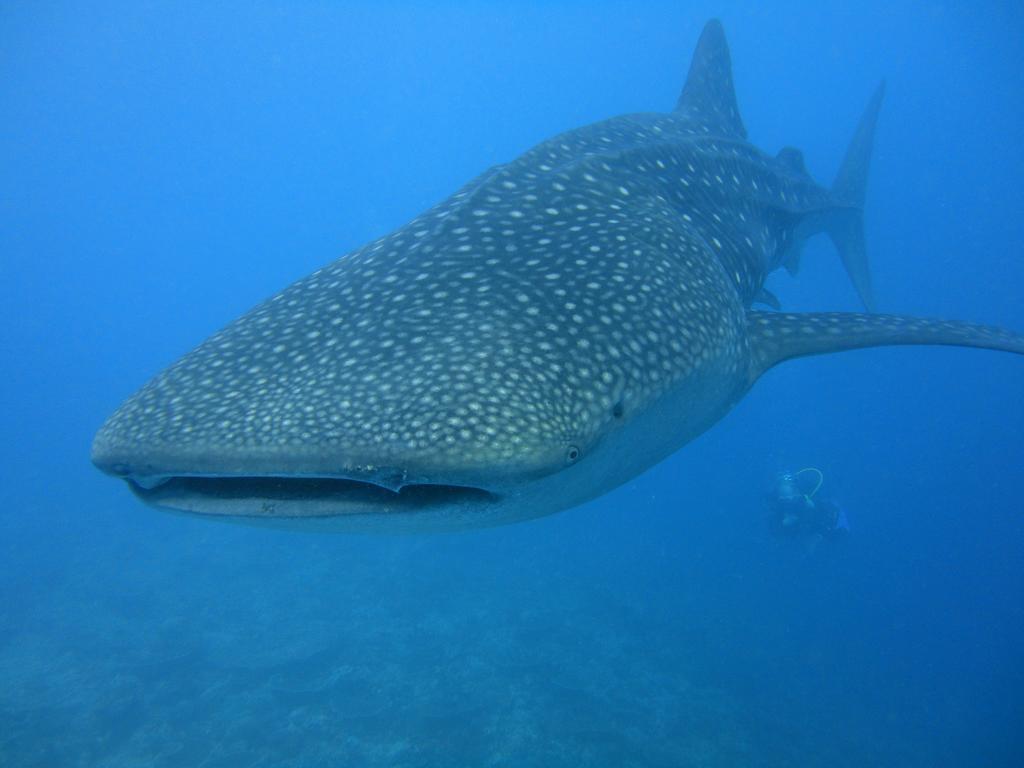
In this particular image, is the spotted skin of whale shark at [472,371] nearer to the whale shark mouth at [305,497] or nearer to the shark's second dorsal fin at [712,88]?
the whale shark mouth at [305,497]

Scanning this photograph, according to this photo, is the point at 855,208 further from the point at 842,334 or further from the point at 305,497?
the point at 305,497

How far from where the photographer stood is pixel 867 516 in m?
26.9

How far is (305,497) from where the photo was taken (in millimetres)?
2287

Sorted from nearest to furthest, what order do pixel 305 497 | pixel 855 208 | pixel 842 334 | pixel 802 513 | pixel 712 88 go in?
pixel 305 497, pixel 842 334, pixel 712 88, pixel 855 208, pixel 802 513

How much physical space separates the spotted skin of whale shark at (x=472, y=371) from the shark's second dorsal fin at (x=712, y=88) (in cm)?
445

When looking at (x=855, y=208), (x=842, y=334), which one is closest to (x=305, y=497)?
(x=842, y=334)

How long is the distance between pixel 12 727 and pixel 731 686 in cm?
1437

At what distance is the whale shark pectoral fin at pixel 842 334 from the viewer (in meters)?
4.53

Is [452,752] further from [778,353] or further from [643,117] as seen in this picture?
[643,117]

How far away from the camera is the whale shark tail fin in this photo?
35.6 feet

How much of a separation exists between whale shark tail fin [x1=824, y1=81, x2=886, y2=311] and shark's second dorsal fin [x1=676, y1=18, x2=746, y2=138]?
307 cm

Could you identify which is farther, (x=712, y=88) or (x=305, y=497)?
(x=712, y=88)

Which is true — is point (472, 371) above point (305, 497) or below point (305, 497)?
above

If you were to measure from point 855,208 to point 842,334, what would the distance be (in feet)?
25.4
